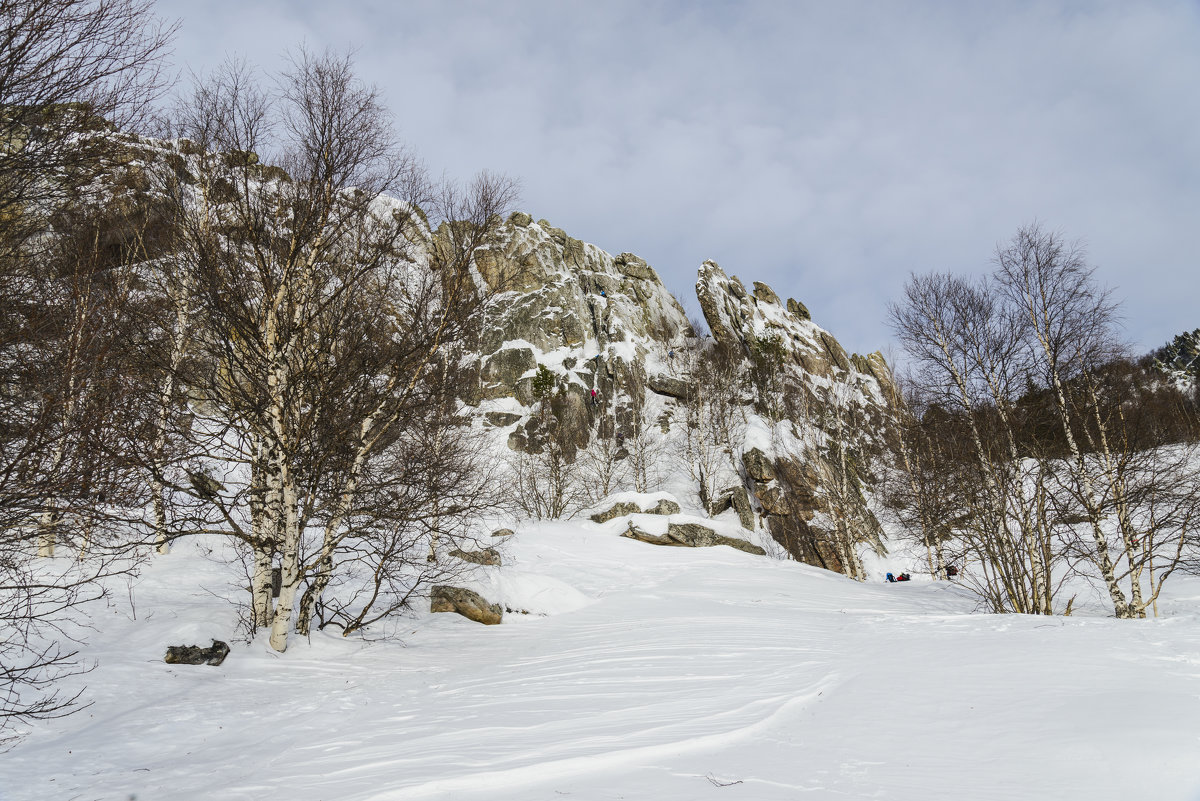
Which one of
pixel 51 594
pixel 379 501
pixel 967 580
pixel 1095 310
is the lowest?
pixel 967 580

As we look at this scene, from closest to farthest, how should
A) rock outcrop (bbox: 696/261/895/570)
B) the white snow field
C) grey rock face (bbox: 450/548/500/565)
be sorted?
1. the white snow field
2. grey rock face (bbox: 450/548/500/565)
3. rock outcrop (bbox: 696/261/895/570)

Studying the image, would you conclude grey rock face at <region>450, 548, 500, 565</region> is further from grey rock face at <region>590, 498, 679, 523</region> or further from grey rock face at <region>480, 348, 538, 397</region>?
grey rock face at <region>480, 348, 538, 397</region>

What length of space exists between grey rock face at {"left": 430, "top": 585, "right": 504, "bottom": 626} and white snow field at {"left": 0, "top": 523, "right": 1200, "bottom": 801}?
151 centimetres

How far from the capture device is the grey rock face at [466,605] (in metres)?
10.2

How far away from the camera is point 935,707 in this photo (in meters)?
3.96

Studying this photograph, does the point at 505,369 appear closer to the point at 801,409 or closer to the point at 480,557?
the point at 801,409

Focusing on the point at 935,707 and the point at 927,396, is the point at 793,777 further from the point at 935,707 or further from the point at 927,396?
the point at 927,396

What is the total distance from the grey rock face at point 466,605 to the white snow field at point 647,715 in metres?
1.51

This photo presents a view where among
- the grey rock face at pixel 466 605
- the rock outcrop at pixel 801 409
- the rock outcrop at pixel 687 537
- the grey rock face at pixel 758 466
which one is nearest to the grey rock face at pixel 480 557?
the grey rock face at pixel 466 605

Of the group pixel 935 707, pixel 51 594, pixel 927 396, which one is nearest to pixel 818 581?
pixel 927 396

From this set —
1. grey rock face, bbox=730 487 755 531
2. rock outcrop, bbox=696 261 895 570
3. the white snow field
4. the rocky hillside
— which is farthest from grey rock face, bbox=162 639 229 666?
grey rock face, bbox=730 487 755 531

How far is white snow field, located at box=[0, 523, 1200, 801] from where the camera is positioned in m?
3.03

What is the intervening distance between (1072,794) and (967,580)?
64.6ft

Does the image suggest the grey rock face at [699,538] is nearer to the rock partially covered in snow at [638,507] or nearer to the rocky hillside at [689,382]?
the rock partially covered in snow at [638,507]
